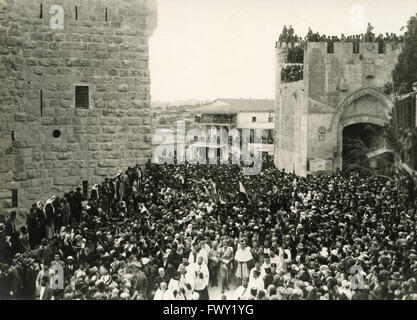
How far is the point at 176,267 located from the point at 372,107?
15101 mm

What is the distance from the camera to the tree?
19422 mm

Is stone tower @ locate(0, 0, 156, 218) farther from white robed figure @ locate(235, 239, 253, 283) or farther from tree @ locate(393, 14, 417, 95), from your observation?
tree @ locate(393, 14, 417, 95)

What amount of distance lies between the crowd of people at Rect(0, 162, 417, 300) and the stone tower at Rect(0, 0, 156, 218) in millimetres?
867

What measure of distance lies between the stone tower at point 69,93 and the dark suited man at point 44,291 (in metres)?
5.10

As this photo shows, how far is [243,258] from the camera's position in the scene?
12125 mm

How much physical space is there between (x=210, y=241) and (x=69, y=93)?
5.98m

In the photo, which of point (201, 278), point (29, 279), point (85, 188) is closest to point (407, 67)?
point (85, 188)

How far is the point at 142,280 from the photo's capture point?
409 inches

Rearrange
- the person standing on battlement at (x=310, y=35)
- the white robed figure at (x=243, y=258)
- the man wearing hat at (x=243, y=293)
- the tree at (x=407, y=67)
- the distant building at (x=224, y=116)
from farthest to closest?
the tree at (x=407, y=67)
the person standing on battlement at (x=310, y=35)
the distant building at (x=224, y=116)
the white robed figure at (x=243, y=258)
the man wearing hat at (x=243, y=293)

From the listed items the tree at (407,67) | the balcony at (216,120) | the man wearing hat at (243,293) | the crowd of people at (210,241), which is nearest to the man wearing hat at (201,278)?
the crowd of people at (210,241)

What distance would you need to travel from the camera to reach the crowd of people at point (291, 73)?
28.0 meters

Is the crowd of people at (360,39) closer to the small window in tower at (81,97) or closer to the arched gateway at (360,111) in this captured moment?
the arched gateway at (360,111)
